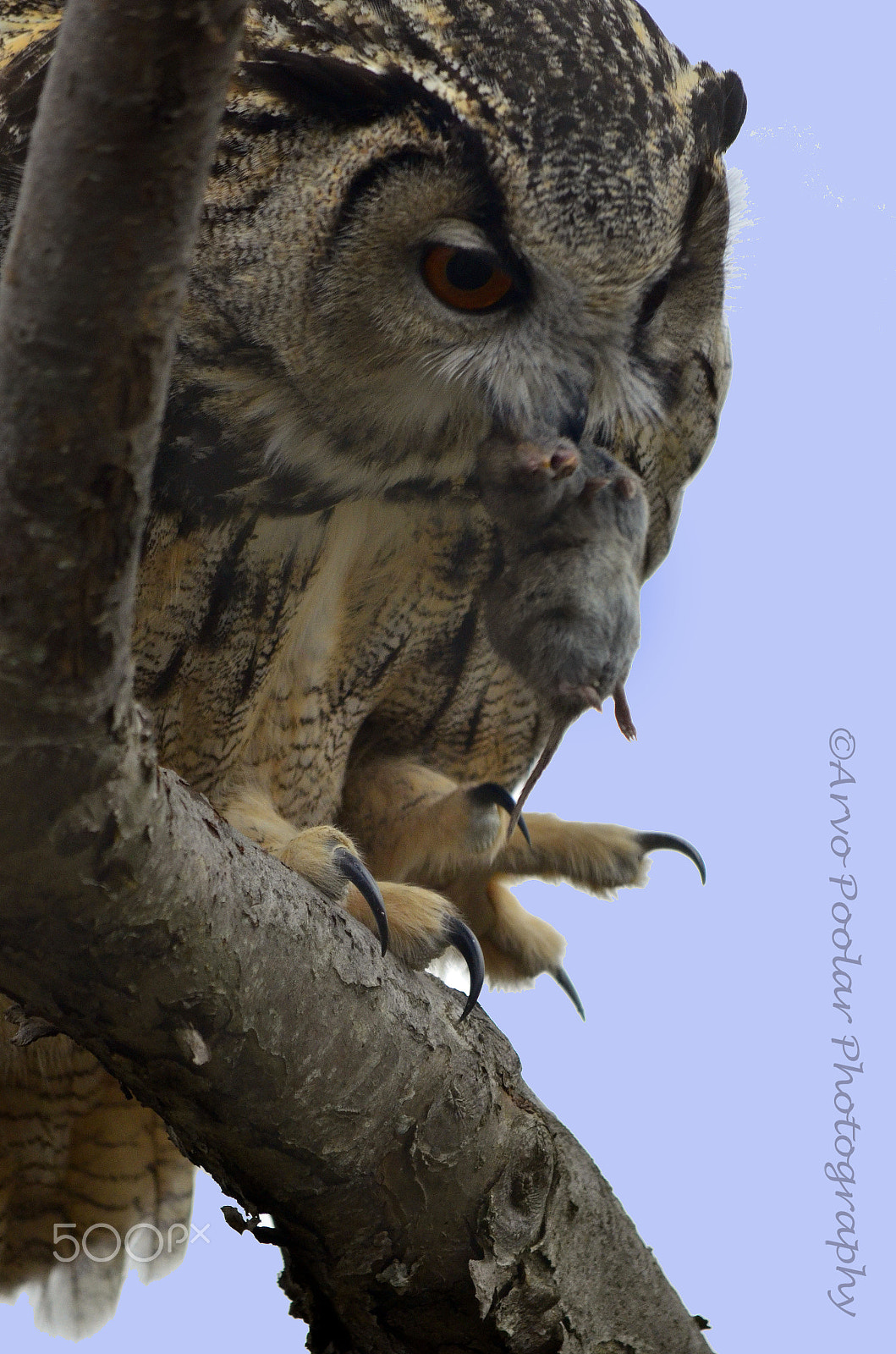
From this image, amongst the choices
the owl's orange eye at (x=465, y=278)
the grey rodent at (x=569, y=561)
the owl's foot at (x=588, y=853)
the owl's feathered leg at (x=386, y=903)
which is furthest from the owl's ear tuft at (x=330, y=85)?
the owl's foot at (x=588, y=853)

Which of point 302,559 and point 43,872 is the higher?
point 302,559

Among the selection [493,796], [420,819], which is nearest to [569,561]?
[493,796]

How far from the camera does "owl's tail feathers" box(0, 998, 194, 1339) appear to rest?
169 cm

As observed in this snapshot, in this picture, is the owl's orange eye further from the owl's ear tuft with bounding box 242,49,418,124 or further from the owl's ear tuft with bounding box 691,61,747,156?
the owl's ear tuft with bounding box 691,61,747,156

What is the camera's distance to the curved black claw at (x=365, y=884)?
48.1 inches

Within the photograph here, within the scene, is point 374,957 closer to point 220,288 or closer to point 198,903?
point 198,903

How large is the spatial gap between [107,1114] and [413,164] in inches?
49.1

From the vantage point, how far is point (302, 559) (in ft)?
4.90

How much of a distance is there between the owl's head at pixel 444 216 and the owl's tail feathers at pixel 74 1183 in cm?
87

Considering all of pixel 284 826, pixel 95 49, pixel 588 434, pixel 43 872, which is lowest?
pixel 43 872

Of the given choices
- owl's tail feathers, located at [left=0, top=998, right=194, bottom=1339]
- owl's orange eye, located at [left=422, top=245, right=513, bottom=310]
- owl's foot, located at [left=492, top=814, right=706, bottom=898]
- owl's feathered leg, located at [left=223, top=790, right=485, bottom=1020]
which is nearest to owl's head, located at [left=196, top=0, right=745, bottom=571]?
owl's orange eye, located at [left=422, top=245, right=513, bottom=310]

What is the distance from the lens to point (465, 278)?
1208 mm

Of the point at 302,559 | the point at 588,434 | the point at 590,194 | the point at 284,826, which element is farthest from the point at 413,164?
the point at 284,826

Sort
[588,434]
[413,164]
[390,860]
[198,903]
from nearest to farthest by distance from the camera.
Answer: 1. [198,903]
2. [413,164]
3. [588,434]
4. [390,860]
